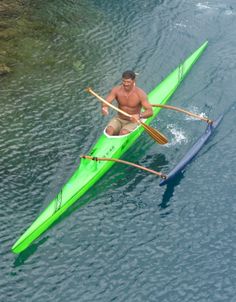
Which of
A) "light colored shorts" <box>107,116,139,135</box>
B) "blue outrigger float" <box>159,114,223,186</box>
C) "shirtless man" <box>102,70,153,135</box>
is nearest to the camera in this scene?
"blue outrigger float" <box>159,114,223,186</box>

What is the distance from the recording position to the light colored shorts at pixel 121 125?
17806 millimetres

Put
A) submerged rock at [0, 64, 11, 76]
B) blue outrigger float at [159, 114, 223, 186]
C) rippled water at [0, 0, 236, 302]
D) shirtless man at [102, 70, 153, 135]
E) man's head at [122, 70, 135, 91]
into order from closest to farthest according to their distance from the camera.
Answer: rippled water at [0, 0, 236, 302] < man's head at [122, 70, 135, 91] < blue outrigger float at [159, 114, 223, 186] < shirtless man at [102, 70, 153, 135] < submerged rock at [0, 64, 11, 76]

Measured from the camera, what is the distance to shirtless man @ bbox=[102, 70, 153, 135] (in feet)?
56.6

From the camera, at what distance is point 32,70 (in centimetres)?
2258

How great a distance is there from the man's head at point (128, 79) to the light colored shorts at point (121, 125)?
1375mm

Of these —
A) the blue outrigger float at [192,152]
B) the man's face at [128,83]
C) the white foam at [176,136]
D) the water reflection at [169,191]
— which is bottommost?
the water reflection at [169,191]

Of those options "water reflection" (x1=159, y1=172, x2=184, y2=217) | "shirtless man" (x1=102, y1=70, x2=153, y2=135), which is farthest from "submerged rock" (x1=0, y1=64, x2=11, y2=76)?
"water reflection" (x1=159, y1=172, x2=184, y2=217)

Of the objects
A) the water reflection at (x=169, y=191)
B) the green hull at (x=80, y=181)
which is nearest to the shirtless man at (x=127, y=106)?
the green hull at (x=80, y=181)

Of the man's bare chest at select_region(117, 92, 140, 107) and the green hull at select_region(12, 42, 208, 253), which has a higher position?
the man's bare chest at select_region(117, 92, 140, 107)

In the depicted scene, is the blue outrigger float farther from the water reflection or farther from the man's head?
the man's head

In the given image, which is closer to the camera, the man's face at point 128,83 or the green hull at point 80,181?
the green hull at point 80,181

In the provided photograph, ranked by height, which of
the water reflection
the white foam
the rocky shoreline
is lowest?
the water reflection

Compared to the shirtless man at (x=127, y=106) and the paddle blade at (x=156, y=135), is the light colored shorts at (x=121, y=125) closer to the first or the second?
the shirtless man at (x=127, y=106)

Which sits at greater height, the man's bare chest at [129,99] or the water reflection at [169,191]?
the man's bare chest at [129,99]
